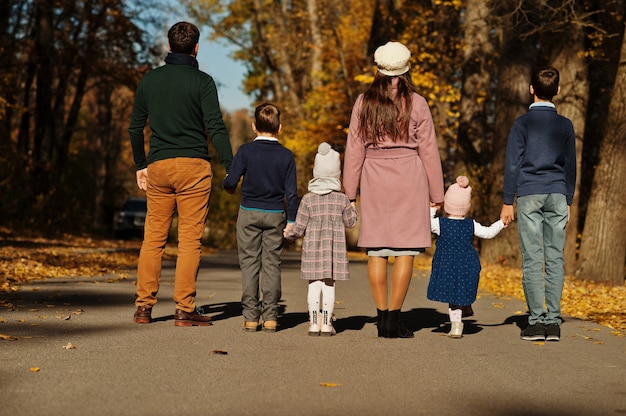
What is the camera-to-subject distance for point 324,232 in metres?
8.40

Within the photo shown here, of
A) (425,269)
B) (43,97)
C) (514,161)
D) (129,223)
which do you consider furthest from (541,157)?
(129,223)

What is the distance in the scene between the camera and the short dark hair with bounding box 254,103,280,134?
8531 millimetres

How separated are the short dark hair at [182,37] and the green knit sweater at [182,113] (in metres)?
0.14

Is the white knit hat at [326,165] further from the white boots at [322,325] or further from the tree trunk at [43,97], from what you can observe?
the tree trunk at [43,97]

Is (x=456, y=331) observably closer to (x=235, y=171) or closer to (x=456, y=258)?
(x=456, y=258)

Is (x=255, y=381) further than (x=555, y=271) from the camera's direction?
No

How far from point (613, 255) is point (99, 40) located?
784 inches

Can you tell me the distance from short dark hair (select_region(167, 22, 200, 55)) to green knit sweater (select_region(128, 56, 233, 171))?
0.14m

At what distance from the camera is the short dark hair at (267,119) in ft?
28.0

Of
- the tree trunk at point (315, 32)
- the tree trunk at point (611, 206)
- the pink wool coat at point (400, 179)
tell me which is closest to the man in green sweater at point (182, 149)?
the pink wool coat at point (400, 179)

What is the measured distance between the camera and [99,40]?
3144cm

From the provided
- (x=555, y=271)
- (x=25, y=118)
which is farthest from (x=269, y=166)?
(x=25, y=118)

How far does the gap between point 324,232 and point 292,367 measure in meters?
2.11

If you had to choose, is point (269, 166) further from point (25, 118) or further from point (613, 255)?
point (25, 118)
